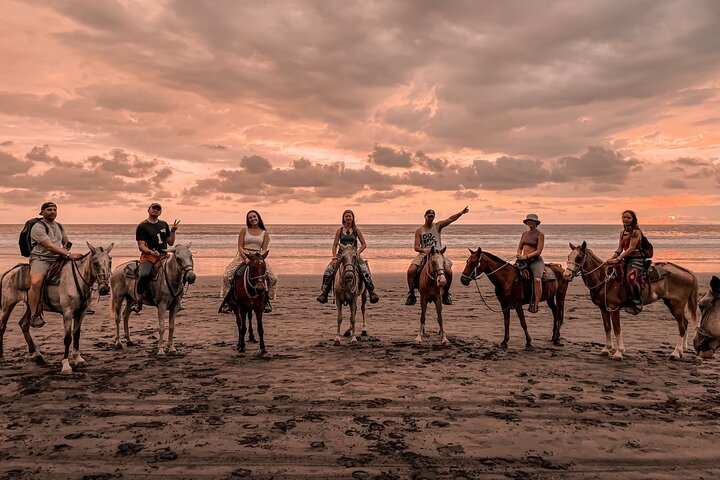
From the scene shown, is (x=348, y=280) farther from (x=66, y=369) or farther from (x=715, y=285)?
(x=715, y=285)

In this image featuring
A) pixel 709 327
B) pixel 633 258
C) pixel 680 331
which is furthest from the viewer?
pixel 633 258

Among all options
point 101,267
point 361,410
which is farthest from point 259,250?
point 361,410

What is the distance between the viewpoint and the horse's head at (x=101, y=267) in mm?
7973

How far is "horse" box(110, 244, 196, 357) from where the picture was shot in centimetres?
955

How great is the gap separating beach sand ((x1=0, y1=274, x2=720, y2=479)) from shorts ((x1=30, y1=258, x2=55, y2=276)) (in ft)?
5.73

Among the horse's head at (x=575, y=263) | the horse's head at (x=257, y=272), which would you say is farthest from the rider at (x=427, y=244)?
the horse's head at (x=257, y=272)

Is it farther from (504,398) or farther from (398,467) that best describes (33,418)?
(504,398)

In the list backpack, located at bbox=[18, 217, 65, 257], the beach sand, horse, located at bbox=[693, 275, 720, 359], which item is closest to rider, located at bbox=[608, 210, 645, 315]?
the beach sand

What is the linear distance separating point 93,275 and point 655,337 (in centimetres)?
1277

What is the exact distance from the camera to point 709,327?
392 centimetres

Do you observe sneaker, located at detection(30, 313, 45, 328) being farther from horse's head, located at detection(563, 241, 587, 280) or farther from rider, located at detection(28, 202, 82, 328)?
horse's head, located at detection(563, 241, 587, 280)

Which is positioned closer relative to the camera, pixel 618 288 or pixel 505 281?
pixel 618 288

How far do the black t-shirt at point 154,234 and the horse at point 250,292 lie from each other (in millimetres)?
1965

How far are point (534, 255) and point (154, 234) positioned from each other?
8.73m
